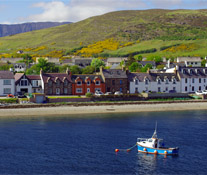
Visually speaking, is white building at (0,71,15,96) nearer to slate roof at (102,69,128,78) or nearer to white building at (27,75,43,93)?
white building at (27,75,43,93)

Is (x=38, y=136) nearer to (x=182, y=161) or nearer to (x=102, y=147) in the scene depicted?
(x=102, y=147)

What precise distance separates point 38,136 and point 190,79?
66.2m

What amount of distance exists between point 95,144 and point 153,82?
Result: 195 feet

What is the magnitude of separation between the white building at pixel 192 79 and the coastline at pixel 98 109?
1398cm

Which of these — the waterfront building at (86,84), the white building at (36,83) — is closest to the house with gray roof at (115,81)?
the waterfront building at (86,84)

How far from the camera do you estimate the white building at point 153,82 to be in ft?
370

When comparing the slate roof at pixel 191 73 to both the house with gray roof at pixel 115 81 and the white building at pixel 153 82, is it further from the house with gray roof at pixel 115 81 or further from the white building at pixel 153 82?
the house with gray roof at pixel 115 81

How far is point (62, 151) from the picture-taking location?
54094mm

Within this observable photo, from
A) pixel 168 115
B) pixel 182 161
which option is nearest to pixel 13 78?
pixel 168 115

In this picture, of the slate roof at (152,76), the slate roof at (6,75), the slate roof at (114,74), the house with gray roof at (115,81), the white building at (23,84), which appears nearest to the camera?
the slate roof at (6,75)

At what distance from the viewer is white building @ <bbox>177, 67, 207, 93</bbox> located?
385 feet

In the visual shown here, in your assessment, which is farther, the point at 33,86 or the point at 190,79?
the point at 190,79

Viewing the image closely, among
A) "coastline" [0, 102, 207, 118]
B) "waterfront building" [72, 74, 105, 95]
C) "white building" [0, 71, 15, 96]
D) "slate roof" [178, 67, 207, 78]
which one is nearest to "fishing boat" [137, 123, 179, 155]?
Result: "coastline" [0, 102, 207, 118]

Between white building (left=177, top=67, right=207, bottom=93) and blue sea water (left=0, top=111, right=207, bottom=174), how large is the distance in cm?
3393
